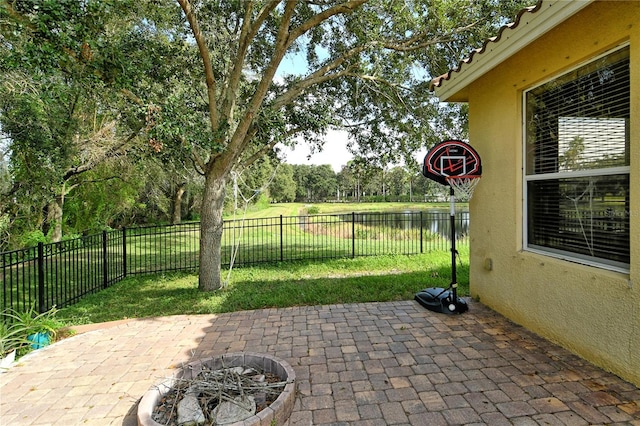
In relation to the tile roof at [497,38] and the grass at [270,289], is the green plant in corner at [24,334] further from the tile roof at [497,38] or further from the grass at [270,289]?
the tile roof at [497,38]

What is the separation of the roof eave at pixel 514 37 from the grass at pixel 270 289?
2781 mm

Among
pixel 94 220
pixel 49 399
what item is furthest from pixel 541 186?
pixel 94 220

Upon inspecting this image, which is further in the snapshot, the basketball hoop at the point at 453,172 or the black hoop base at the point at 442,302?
the black hoop base at the point at 442,302

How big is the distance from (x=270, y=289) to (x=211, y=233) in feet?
4.61

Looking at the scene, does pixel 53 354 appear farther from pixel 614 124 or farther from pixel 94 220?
pixel 94 220

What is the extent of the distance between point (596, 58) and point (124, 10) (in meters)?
5.27

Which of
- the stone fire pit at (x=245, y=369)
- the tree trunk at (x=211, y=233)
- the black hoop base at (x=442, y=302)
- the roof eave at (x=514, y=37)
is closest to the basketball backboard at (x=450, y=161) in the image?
the roof eave at (x=514, y=37)

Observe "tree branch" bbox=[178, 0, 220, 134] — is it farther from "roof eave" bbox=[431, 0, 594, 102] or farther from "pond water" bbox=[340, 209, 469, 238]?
"pond water" bbox=[340, 209, 469, 238]

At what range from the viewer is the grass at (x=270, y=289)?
465cm

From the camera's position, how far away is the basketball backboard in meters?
3.87

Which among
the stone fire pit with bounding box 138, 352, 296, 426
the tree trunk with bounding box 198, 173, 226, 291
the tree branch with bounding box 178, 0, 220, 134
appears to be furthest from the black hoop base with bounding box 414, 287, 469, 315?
the tree branch with bounding box 178, 0, 220, 134

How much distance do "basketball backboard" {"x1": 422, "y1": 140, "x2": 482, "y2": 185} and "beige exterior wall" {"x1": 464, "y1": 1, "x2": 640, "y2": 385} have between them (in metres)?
0.24

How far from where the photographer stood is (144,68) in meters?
4.51

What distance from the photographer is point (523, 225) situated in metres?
3.62
